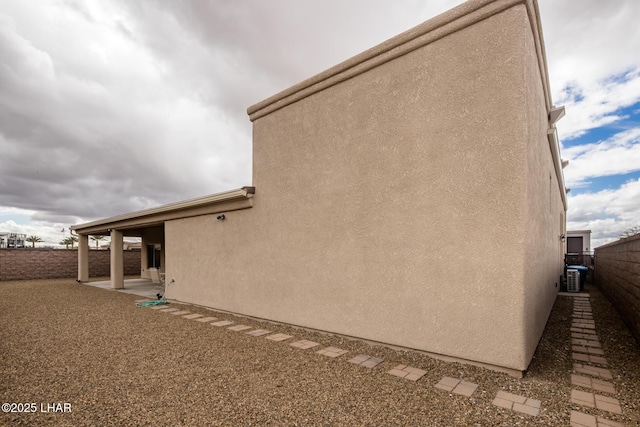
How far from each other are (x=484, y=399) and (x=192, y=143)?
20.5 meters

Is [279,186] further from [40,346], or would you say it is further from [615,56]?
[615,56]

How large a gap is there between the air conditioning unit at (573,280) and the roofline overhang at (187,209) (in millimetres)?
12607

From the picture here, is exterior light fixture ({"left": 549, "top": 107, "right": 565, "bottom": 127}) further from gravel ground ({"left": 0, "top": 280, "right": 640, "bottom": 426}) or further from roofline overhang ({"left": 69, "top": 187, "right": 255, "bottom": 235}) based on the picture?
roofline overhang ({"left": 69, "top": 187, "right": 255, "bottom": 235})

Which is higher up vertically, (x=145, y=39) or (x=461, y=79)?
(x=145, y=39)

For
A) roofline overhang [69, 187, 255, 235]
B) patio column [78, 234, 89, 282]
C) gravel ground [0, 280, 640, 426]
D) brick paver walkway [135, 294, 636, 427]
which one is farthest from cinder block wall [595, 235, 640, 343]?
patio column [78, 234, 89, 282]

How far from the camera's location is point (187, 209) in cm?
984

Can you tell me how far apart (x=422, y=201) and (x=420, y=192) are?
0.14 m

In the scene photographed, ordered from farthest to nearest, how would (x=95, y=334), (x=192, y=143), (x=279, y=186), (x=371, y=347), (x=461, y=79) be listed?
(x=192, y=143), (x=279, y=186), (x=95, y=334), (x=371, y=347), (x=461, y=79)

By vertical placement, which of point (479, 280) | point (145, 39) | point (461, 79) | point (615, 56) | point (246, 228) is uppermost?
point (145, 39)

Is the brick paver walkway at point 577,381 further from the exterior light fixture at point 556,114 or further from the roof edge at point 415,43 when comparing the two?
the roof edge at point 415,43

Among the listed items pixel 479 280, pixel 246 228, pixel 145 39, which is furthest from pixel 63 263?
pixel 479 280

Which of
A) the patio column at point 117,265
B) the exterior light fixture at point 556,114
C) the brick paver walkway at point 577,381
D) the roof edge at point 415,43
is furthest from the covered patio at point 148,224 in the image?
the exterior light fixture at point 556,114

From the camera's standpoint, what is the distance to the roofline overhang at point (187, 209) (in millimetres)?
7670

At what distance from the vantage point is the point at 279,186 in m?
6.97
